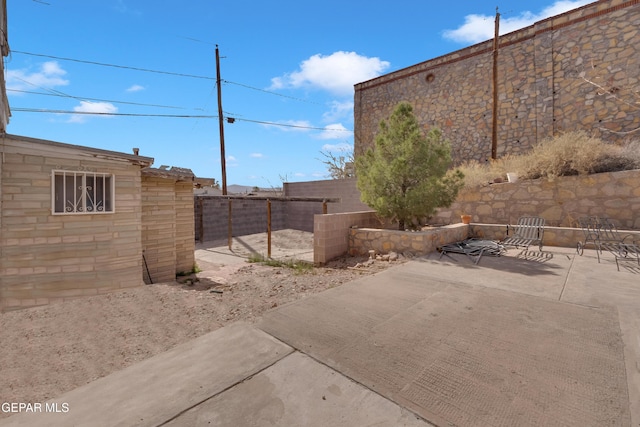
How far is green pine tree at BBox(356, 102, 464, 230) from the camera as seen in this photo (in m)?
7.41

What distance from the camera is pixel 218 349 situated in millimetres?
2738

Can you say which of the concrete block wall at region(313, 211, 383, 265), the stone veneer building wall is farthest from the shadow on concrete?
the stone veneer building wall

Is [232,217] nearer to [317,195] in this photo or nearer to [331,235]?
[317,195]

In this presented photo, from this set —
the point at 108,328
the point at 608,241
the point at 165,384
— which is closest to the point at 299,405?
the point at 165,384

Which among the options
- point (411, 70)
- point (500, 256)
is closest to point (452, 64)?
point (411, 70)

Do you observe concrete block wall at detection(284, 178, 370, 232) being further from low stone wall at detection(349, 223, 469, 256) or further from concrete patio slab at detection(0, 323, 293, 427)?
concrete patio slab at detection(0, 323, 293, 427)

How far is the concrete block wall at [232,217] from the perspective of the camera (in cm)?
1477

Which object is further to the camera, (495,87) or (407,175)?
(495,87)

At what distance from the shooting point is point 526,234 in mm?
7402

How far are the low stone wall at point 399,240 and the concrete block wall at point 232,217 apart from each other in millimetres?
8673

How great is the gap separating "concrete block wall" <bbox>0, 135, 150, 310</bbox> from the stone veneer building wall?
12937 millimetres

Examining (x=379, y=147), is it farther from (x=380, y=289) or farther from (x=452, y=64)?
(x=452, y=64)

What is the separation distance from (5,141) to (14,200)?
3.05 ft

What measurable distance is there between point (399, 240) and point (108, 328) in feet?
18.1
